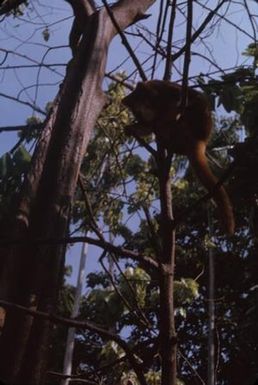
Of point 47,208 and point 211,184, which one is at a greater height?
point 211,184

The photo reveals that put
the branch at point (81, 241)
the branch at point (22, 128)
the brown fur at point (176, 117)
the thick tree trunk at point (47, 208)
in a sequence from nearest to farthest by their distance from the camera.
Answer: the branch at point (81, 241), the thick tree trunk at point (47, 208), the branch at point (22, 128), the brown fur at point (176, 117)

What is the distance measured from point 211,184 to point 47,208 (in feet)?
3.45

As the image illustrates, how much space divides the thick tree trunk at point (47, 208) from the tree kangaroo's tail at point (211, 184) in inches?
19.7

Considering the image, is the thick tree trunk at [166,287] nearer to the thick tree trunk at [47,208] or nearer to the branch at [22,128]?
the thick tree trunk at [47,208]

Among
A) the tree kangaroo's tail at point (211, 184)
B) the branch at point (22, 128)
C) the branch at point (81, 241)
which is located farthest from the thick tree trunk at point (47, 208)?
the tree kangaroo's tail at point (211, 184)

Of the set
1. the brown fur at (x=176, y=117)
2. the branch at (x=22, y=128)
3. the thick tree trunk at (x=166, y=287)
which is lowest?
the thick tree trunk at (x=166, y=287)

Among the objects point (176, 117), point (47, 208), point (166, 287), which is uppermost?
point (176, 117)

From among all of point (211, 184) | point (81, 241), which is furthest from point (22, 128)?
point (81, 241)

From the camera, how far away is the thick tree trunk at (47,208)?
125 cm

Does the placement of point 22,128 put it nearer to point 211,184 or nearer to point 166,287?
point 211,184

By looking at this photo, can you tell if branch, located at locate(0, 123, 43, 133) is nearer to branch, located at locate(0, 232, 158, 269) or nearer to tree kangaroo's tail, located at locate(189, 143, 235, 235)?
tree kangaroo's tail, located at locate(189, 143, 235, 235)

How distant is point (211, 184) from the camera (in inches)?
93.3

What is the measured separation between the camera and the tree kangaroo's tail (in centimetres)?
209

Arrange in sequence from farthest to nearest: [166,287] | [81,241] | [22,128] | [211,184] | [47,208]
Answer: [211,184] < [22,128] < [47,208] < [166,287] < [81,241]
